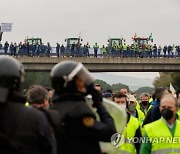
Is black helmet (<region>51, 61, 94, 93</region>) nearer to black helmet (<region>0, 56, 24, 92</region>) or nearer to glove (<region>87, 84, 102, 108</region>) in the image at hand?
glove (<region>87, 84, 102, 108</region>)

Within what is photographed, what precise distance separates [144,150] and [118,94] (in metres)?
2.15

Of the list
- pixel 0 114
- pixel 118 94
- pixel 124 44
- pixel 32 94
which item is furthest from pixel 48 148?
pixel 124 44

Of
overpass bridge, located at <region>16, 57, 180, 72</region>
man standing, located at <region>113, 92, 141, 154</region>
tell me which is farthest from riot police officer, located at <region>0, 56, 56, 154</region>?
overpass bridge, located at <region>16, 57, 180, 72</region>

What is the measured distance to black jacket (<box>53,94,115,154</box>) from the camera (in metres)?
5.04

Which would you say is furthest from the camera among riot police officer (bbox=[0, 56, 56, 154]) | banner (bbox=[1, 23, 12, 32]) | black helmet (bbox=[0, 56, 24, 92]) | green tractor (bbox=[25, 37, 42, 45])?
banner (bbox=[1, 23, 12, 32])

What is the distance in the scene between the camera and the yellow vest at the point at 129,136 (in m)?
8.72

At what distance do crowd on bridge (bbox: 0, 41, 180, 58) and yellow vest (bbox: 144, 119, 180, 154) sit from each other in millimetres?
53188

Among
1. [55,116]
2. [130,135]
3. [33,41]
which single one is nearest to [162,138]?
[130,135]

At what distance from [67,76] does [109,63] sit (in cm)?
5530

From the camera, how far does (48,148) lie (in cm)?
476

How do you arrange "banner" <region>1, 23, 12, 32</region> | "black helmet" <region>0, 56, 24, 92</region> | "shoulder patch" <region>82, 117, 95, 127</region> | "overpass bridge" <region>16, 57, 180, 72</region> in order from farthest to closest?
"banner" <region>1, 23, 12, 32</region> < "overpass bridge" <region>16, 57, 180, 72</region> < "shoulder patch" <region>82, 117, 95, 127</region> < "black helmet" <region>0, 56, 24, 92</region>

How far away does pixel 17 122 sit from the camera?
459cm

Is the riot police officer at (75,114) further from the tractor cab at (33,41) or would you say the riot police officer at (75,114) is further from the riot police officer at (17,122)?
the tractor cab at (33,41)

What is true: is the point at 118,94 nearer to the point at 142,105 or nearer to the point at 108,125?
the point at 108,125
